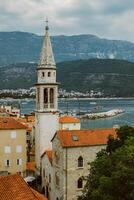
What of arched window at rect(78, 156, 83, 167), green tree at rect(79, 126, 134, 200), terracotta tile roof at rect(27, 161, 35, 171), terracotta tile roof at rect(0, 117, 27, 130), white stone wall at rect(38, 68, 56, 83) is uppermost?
white stone wall at rect(38, 68, 56, 83)

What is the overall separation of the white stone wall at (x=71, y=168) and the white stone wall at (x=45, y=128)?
7837 millimetres

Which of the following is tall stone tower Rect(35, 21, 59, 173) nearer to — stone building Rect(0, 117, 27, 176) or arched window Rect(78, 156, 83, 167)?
stone building Rect(0, 117, 27, 176)

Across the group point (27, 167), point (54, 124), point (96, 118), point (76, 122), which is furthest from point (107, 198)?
point (96, 118)

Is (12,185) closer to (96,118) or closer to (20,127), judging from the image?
(20,127)

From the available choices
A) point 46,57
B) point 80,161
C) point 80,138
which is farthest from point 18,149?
point 80,161

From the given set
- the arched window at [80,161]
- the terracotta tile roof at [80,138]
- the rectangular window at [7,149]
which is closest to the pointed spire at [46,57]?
the rectangular window at [7,149]

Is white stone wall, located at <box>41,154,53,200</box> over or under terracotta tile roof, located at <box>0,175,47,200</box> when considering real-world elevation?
Result: under

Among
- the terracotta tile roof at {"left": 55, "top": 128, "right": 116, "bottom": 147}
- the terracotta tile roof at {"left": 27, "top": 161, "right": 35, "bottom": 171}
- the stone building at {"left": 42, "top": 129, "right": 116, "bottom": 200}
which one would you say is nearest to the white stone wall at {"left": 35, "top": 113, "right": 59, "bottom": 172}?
the terracotta tile roof at {"left": 27, "top": 161, "right": 35, "bottom": 171}

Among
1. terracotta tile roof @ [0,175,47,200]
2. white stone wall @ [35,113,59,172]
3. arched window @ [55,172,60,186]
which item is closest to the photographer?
terracotta tile roof @ [0,175,47,200]

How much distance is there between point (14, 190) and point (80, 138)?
2194 cm

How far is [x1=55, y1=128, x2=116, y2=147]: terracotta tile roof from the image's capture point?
40938mm

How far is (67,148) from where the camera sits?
40.5 metres

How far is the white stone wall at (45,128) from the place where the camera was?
49.5 m

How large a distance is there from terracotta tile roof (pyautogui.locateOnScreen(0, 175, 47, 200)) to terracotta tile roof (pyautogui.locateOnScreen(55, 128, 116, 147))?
63.5 feet
